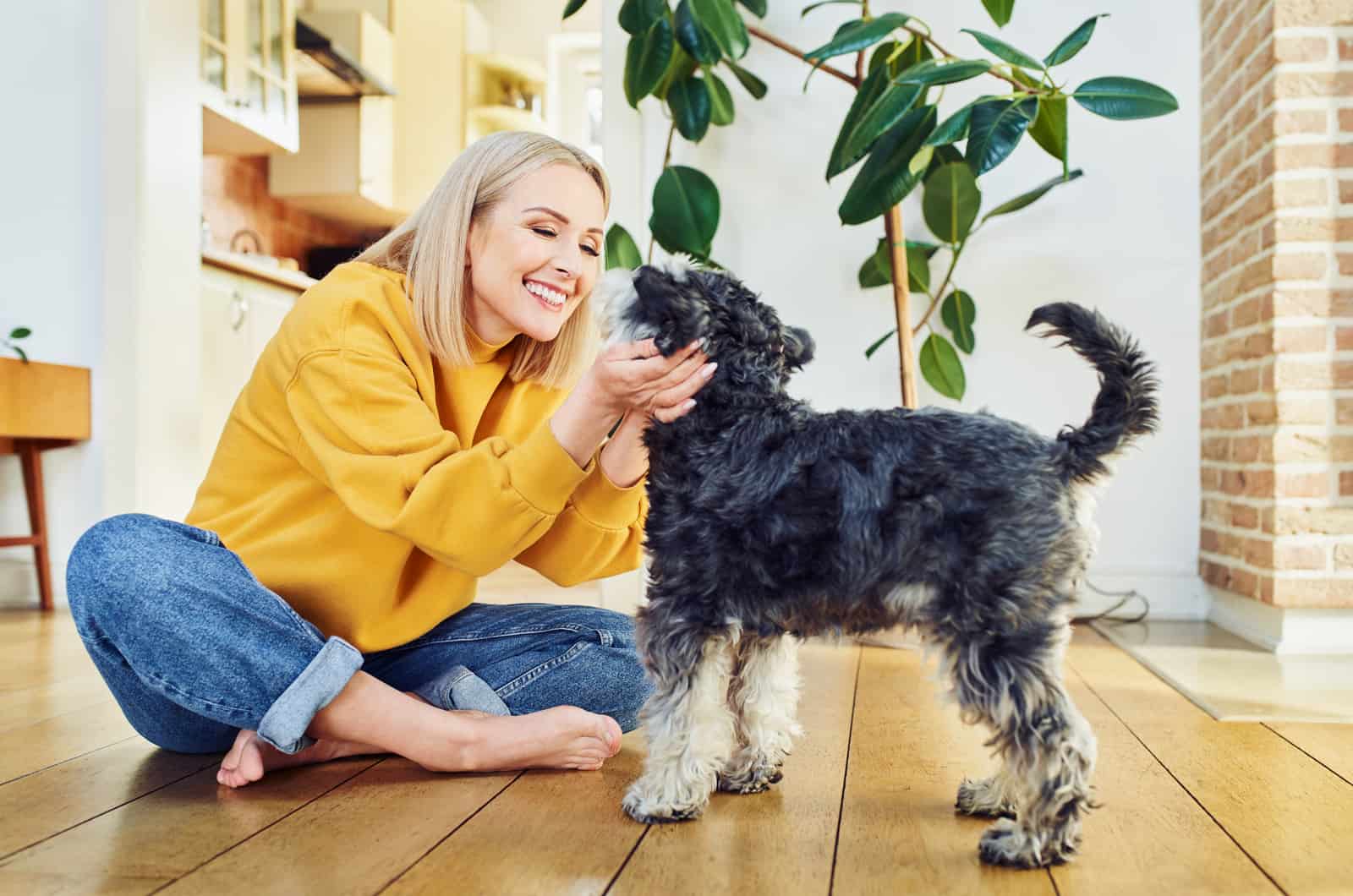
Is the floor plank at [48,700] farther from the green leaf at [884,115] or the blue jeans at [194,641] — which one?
the green leaf at [884,115]

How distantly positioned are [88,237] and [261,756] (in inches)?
117

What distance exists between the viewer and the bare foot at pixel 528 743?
1647 millimetres

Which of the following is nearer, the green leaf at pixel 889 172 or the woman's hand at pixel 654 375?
the woman's hand at pixel 654 375

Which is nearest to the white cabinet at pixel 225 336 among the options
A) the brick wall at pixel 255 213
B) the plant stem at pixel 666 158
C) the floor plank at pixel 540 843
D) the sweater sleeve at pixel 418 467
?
the brick wall at pixel 255 213

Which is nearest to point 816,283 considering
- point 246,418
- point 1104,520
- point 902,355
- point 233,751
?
point 902,355

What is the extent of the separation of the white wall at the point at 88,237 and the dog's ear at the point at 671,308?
311 centimetres

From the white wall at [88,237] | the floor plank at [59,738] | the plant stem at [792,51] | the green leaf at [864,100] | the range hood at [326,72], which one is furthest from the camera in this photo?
the range hood at [326,72]

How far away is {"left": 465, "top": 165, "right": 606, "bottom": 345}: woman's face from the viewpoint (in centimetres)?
177

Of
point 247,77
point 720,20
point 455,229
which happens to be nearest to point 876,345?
point 720,20

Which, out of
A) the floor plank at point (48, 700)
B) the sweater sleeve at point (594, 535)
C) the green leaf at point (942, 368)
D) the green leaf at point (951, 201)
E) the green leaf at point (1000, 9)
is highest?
the green leaf at point (1000, 9)

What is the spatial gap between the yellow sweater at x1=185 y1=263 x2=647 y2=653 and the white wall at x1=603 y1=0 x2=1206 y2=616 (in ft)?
6.06

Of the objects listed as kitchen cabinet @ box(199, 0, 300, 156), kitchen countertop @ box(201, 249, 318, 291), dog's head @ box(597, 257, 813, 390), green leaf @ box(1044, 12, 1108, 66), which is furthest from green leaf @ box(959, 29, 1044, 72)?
kitchen cabinet @ box(199, 0, 300, 156)

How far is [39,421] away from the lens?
12.0 ft

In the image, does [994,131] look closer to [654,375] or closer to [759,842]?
[654,375]
